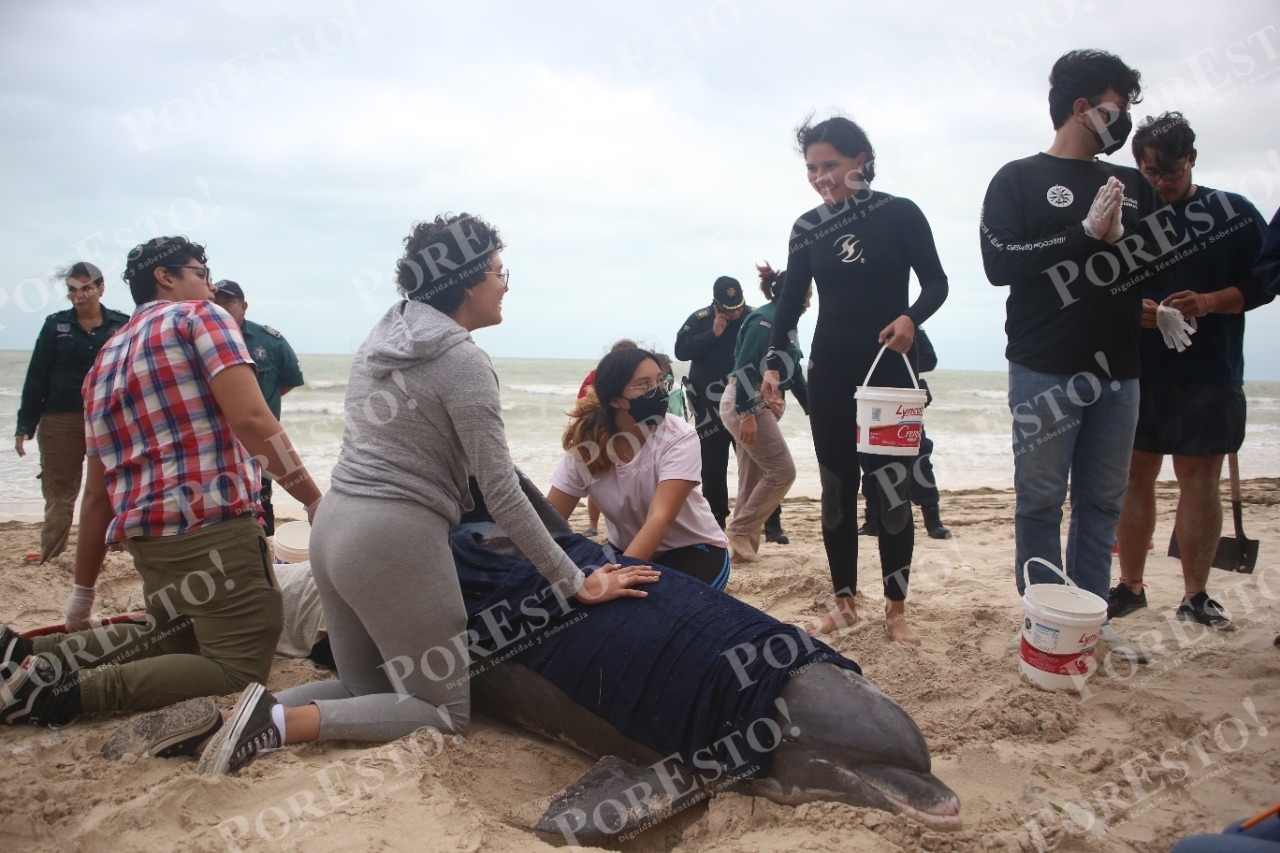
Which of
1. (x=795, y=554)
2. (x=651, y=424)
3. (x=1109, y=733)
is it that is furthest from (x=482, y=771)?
(x=795, y=554)

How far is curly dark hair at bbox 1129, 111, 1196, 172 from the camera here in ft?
10.6

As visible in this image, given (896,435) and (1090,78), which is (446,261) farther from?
(1090,78)

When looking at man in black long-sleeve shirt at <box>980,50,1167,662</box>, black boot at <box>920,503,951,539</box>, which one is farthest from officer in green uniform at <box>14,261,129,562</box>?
black boot at <box>920,503,951,539</box>

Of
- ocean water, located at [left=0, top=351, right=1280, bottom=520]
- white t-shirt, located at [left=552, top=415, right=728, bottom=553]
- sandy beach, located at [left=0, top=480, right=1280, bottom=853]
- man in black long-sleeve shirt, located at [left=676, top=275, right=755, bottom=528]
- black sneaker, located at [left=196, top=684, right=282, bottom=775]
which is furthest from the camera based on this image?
ocean water, located at [left=0, top=351, right=1280, bottom=520]

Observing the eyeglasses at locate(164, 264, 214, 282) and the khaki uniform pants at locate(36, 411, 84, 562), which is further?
the khaki uniform pants at locate(36, 411, 84, 562)

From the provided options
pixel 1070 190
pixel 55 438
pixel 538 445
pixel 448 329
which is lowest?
pixel 538 445

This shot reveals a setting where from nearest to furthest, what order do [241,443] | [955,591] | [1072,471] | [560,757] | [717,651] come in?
[717,651] → [560,757] → [241,443] → [1072,471] → [955,591]

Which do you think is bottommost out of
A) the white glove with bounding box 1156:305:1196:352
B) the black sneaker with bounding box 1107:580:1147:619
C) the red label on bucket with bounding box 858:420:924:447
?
the black sneaker with bounding box 1107:580:1147:619

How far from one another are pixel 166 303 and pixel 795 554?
3730 mm

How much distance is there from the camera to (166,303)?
8.81ft

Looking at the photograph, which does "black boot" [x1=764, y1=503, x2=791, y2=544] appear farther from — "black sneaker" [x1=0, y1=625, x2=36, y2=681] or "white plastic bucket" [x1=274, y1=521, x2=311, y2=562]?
"black sneaker" [x1=0, y1=625, x2=36, y2=681]

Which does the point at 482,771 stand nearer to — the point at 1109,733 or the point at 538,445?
the point at 1109,733

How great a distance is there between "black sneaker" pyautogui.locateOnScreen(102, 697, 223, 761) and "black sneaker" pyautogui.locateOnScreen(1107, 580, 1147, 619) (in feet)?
11.2

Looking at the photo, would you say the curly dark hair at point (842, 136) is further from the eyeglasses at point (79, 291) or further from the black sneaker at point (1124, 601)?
the eyeglasses at point (79, 291)
